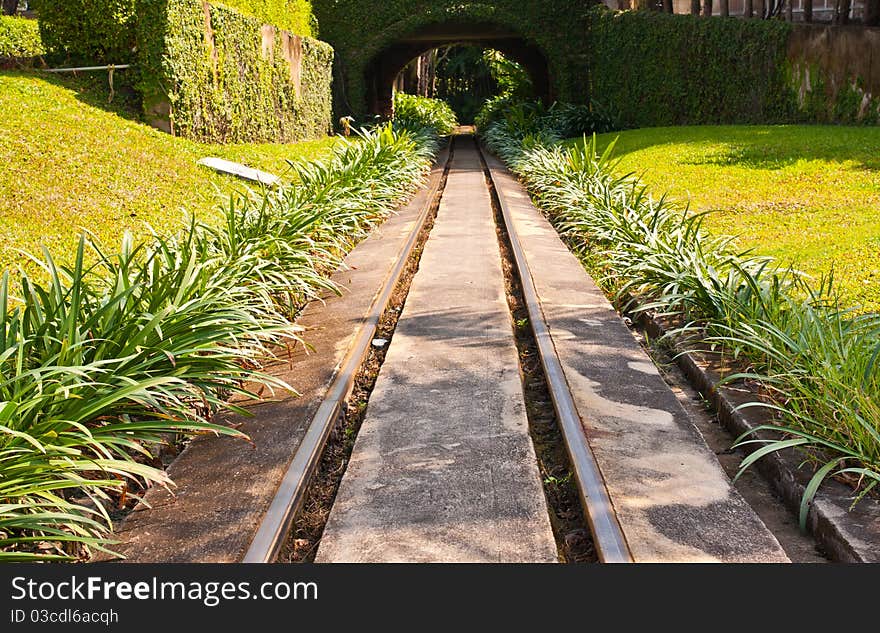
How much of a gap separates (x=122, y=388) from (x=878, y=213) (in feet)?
26.0

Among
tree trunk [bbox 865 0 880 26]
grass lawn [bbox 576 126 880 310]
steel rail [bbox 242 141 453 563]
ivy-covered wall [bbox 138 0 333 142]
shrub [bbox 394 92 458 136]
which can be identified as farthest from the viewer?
shrub [bbox 394 92 458 136]

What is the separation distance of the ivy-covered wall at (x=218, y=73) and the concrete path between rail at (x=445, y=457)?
8.24 meters

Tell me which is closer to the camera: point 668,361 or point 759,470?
point 759,470

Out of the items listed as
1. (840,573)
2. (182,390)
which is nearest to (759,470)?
(840,573)

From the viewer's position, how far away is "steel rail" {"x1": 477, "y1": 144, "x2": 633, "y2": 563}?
3.06 metres

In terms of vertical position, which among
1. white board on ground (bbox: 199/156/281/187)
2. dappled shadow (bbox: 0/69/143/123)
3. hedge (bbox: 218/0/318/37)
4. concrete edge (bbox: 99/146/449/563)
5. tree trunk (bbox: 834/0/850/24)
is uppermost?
hedge (bbox: 218/0/318/37)

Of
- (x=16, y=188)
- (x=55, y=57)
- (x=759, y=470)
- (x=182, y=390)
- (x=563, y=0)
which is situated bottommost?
(x=759, y=470)

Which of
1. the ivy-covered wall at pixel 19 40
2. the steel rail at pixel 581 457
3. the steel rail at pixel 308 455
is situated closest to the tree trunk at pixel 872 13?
the steel rail at pixel 581 457

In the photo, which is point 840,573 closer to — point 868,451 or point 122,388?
point 868,451

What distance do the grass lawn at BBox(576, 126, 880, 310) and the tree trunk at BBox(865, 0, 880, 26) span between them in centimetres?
202

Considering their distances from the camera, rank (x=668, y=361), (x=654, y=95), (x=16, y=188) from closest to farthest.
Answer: (x=668, y=361)
(x=16, y=188)
(x=654, y=95)

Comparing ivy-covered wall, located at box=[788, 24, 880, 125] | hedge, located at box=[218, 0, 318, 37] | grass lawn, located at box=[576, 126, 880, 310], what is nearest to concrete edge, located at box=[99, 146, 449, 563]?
grass lawn, located at box=[576, 126, 880, 310]

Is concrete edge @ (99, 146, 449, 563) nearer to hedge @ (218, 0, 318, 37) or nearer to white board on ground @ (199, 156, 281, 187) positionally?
white board on ground @ (199, 156, 281, 187)

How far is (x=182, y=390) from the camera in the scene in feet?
14.0
